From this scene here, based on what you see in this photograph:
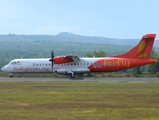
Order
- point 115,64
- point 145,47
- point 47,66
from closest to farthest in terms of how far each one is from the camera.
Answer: point 145,47
point 115,64
point 47,66

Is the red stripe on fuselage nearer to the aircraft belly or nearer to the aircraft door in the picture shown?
the aircraft door

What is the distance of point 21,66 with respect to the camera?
4750 cm

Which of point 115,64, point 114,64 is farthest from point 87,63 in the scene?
point 115,64

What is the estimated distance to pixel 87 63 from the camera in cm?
4597

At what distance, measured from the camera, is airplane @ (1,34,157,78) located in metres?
44.2

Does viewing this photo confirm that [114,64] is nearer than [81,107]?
No

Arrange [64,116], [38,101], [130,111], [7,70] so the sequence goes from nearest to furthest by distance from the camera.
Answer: [64,116]
[130,111]
[38,101]
[7,70]

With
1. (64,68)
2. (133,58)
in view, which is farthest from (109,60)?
(64,68)

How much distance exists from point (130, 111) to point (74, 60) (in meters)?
29.7

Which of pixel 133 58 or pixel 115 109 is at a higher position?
pixel 133 58

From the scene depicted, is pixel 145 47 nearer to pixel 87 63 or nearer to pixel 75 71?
pixel 87 63

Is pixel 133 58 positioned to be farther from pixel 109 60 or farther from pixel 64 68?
pixel 64 68

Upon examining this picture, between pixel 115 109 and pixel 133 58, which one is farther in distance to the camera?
pixel 133 58

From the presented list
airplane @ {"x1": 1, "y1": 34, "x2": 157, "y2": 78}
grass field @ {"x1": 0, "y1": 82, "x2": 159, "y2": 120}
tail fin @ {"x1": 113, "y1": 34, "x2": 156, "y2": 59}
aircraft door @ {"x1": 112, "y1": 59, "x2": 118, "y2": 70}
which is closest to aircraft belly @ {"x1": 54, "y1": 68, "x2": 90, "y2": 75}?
airplane @ {"x1": 1, "y1": 34, "x2": 157, "y2": 78}
